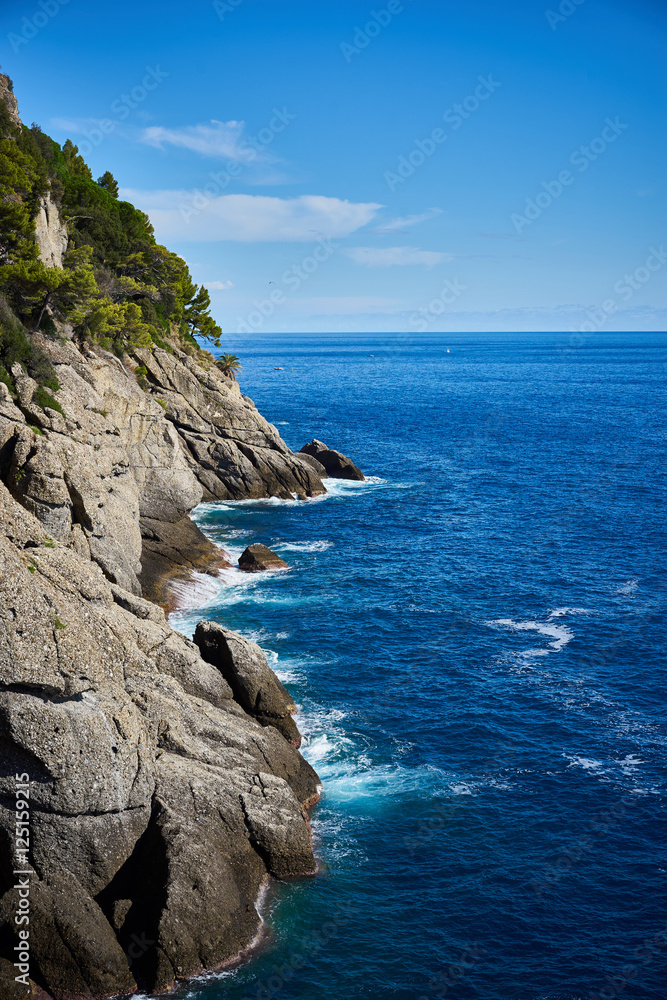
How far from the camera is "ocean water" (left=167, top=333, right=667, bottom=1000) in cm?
2570

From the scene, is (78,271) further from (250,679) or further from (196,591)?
(250,679)

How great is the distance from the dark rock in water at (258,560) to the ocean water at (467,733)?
143 cm

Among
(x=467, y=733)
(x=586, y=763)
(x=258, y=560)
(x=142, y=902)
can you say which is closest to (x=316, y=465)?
(x=258, y=560)

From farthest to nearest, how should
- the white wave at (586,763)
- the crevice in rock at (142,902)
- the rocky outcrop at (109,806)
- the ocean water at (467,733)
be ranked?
1. the white wave at (586,763)
2. the ocean water at (467,733)
3. the crevice in rock at (142,902)
4. the rocky outcrop at (109,806)

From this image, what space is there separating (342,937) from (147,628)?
49.9 ft

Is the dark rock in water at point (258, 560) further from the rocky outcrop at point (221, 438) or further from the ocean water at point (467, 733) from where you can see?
the rocky outcrop at point (221, 438)

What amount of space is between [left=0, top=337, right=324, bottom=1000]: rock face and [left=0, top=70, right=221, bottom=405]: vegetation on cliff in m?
8.32

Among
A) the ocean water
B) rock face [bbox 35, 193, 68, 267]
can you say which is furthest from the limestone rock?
rock face [bbox 35, 193, 68, 267]

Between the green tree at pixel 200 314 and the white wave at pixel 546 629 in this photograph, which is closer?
the white wave at pixel 546 629

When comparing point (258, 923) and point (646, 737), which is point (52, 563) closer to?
point (258, 923)

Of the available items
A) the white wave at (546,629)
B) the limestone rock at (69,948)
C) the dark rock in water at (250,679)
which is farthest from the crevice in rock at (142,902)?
the white wave at (546,629)

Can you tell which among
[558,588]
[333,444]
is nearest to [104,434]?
[558,588]

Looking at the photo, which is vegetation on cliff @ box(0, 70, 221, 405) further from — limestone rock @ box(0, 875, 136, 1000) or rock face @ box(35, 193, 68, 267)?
limestone rock @ box(0, 875, 136, 1000)

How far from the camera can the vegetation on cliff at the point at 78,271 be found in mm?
44750
